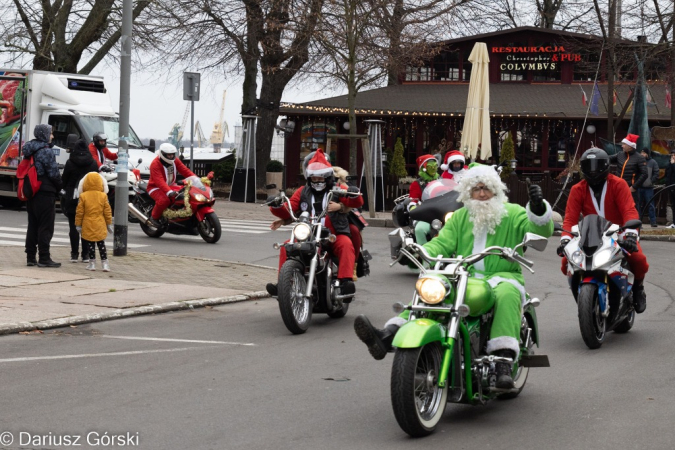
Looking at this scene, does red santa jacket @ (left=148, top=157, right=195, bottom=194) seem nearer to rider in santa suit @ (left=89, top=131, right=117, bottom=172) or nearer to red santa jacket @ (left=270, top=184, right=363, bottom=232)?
rider in santa suit @ (left=89, top=131, right=117, bottom=172)

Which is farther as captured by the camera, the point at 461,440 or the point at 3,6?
the point at 3,6

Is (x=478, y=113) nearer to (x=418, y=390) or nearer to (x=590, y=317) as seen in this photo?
(x=590, y=317)

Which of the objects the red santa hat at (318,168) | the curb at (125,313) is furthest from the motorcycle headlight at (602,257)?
the curb at (125,313)

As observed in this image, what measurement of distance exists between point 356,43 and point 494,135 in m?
9.03

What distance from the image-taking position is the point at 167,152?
18.4 m

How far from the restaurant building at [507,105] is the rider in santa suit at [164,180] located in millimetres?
15577

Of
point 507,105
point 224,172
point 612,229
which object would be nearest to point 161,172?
point 612,229

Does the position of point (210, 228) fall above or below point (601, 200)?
below

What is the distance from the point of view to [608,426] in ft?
21.2

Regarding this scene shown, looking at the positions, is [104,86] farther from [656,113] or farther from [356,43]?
[656,113]

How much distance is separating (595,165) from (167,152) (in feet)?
33.9

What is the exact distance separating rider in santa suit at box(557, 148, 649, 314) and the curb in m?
4.15

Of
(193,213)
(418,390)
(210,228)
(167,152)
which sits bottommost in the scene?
(418,390)

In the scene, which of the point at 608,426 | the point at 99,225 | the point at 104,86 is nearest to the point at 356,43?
the point at 104,86
